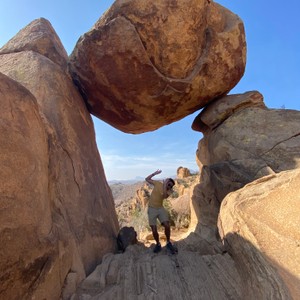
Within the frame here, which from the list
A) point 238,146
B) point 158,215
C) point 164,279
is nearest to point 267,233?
point 164,279

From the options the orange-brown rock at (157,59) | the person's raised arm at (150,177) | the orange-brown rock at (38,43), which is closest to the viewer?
the person's raised arm at (150,177)

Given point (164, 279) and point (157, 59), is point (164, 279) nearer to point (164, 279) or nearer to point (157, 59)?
point (164, 279)

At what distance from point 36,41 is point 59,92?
6.58 feet

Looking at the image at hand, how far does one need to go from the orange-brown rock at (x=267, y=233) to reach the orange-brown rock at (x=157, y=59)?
135 inches

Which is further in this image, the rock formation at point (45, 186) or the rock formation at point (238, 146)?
the rock formation at point (238, 146)

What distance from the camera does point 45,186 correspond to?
3.54 meters

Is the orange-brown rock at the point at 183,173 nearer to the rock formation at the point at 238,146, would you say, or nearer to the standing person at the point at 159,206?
the rock formation at the point at 238,146

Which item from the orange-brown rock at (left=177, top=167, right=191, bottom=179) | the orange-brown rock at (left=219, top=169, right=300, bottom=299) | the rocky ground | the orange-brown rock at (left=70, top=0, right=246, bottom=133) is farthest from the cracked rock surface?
the orange-brown rock at (left=177, top=167, right=191, bottom=179)

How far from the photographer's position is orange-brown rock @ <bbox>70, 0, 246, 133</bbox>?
19.5 feet

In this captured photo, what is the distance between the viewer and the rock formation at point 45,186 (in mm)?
2764

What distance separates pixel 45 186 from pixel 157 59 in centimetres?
395

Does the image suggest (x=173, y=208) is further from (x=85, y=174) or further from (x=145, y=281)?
(x=145, y=281)

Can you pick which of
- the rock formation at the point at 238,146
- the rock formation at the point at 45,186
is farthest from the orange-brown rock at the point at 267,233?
the rock formation at the point at 45,186

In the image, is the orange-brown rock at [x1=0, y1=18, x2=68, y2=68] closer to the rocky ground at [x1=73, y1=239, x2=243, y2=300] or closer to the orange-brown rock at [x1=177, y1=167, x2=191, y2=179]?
the rocky ground at [x1=73, y1=239, x2=243, y2=300]
